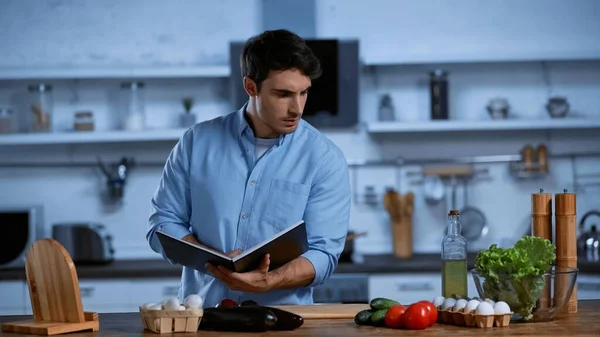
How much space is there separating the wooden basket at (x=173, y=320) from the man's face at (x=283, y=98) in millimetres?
660

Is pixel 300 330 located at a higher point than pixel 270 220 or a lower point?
lower

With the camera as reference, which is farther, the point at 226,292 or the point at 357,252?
the point at 357,252

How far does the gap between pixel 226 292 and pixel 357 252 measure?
2314mm

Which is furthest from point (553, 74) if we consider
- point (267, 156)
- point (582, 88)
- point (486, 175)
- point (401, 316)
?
point (401, 316)

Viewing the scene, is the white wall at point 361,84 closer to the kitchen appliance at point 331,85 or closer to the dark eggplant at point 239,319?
the kitchen appliance at point 331,85

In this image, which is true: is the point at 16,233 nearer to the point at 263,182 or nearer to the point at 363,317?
the point at 263,182

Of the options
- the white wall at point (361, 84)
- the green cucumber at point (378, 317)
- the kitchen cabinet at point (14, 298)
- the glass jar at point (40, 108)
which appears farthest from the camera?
the white wall at point (361, 84)

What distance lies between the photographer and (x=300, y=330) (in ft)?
7.61

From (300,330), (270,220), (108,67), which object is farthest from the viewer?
(108,67)

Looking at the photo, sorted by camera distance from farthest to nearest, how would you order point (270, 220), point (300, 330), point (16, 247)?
point (16, 247) < point (270, 220) < point (300, 330)

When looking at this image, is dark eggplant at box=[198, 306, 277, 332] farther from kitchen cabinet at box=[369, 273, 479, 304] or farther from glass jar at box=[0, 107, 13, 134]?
glass jar at box=[0, 107, 13, 134]

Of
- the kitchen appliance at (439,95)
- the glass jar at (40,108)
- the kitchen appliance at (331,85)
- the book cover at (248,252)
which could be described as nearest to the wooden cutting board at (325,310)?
the book cover at (248,252)

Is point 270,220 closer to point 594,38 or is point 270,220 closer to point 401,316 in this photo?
point 401,316

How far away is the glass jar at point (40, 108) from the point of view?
15.9ft
